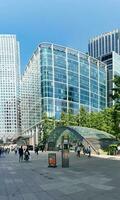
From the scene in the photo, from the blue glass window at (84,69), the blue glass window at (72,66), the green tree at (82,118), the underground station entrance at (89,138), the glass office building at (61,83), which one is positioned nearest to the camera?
the underground station entrance at (89,138)

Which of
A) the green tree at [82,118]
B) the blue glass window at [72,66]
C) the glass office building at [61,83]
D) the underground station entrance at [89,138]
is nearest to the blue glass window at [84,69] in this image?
the glass office building at [61,83]

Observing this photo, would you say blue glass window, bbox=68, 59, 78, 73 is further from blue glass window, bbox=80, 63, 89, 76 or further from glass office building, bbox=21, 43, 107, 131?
blue glass window, bbox=80, 63, 89, 76

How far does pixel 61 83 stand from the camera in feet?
471

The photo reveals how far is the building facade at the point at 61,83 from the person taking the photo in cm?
13750

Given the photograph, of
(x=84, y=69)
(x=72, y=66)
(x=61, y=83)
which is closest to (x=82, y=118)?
(x=61, y=83)

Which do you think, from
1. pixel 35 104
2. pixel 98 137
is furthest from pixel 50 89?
pixel 98 137

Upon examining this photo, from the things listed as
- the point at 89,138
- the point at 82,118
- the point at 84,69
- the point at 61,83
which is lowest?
the point at 89,138

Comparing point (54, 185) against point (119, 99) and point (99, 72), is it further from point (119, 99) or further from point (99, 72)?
point (99, 72)

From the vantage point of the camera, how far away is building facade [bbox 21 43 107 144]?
451ft

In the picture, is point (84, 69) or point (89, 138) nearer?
point (89, 138)

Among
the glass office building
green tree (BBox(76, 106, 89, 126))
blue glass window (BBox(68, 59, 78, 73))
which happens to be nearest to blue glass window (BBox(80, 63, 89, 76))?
the glass office building

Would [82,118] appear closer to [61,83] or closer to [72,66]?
[61,83]

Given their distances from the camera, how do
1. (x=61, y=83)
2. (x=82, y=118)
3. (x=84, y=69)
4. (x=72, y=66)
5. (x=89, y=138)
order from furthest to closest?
(x=84, y=69), (x=72, y=66), (x=61, y=83), (x=82, y=118), (x=89, y=138)

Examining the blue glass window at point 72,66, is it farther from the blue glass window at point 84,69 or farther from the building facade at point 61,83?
the blue glass window at point 84,69
